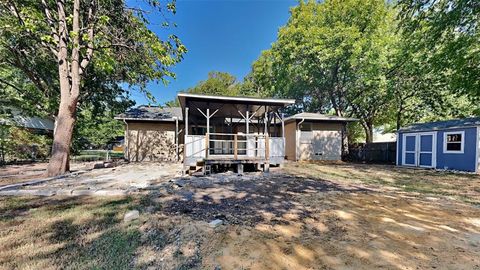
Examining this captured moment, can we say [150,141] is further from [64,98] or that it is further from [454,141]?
[454,141]

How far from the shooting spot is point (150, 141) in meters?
14.5

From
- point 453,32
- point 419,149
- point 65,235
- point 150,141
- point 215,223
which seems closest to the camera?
point 65,235

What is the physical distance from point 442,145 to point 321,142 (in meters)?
6.43

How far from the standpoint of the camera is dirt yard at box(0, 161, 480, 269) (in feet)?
8.71

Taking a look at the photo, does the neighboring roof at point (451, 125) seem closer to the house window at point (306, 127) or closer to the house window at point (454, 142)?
the house window at point (454, 142)

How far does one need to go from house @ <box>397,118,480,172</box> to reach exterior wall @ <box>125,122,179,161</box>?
556 inches

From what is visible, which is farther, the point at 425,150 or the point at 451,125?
the point at 425,150

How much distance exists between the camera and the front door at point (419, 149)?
39.7 ft

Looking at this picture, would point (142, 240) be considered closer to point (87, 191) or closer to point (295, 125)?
point (87, 191)

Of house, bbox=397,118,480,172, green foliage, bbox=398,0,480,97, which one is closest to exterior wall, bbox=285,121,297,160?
house, bbox=397,118,480,172

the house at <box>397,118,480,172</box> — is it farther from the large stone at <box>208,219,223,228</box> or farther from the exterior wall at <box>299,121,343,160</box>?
the large stone at <box>208,219,223,228</box>

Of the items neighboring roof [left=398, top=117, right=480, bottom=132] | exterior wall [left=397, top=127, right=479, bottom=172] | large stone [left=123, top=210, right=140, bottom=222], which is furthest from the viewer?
neighboring roof [left=398, top=117, right=480, bottom=132]

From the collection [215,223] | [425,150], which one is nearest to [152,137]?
[215,223]

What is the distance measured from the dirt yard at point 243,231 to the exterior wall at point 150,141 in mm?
9231
